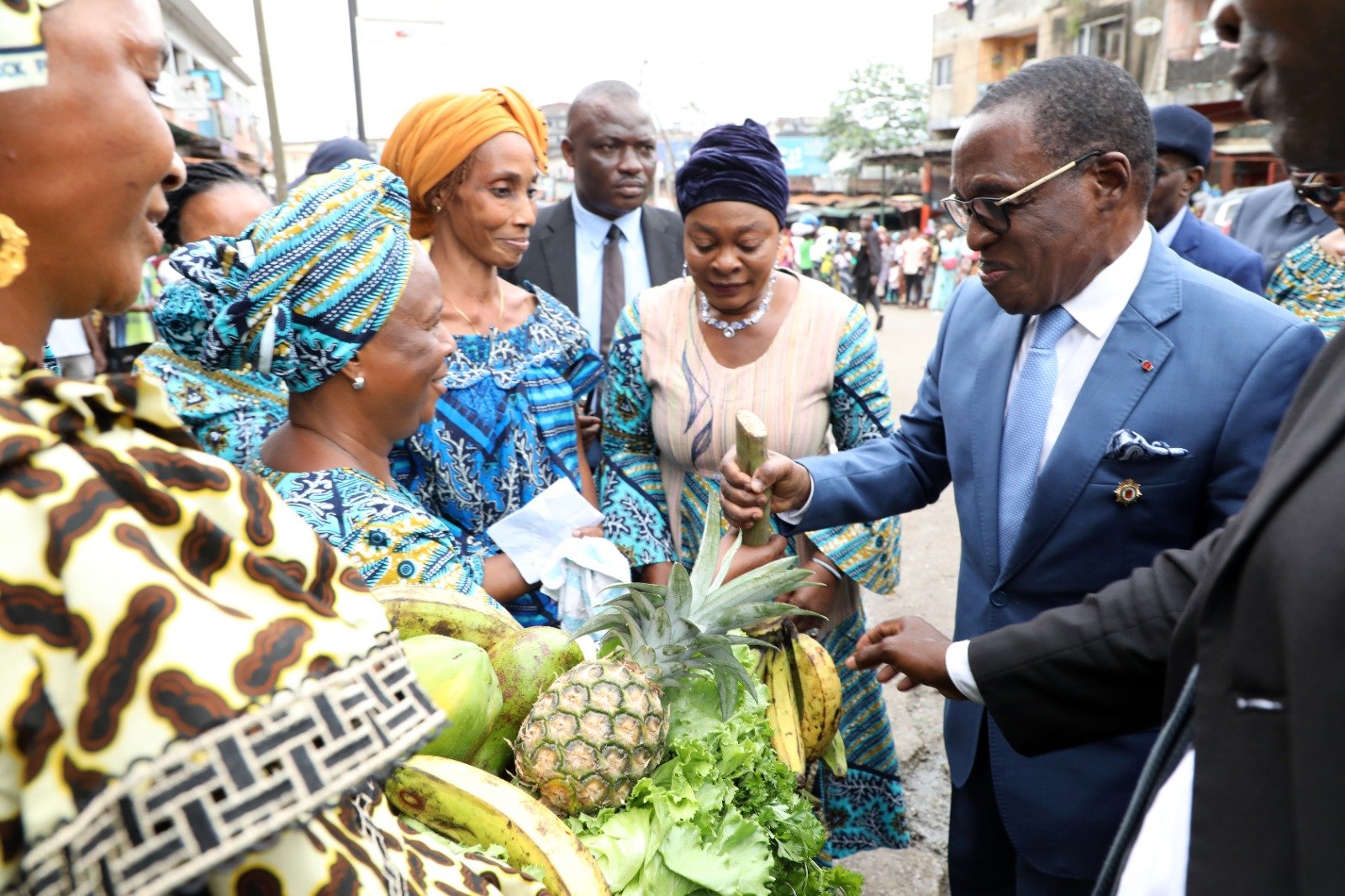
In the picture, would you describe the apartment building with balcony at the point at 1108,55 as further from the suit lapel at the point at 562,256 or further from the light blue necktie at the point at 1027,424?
the light blue necktie at the point at 1027,424

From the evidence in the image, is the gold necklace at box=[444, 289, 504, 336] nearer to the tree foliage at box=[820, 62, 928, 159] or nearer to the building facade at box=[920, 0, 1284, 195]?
the building facade at box=[920, 0, 1284, 195]

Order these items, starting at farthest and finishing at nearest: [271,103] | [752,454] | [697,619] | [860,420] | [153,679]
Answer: [271,103], [860,420], [752,454], [697,619], [153,679]

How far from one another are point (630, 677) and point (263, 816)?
3.55 feet

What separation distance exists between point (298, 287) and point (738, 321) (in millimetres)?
1596

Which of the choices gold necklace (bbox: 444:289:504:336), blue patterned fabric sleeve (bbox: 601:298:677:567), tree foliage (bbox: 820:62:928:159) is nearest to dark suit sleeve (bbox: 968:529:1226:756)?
blue patterned fabric sleeve (bbox: 601:298:677:567)

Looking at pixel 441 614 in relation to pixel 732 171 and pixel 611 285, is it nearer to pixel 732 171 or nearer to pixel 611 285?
pixel 732 171

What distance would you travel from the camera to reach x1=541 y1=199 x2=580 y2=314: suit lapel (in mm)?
4969

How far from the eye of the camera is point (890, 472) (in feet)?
9.85

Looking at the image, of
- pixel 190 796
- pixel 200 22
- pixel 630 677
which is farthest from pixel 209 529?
pixel 200 22

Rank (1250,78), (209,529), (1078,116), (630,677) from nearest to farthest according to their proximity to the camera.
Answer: (209,529), (1250,78), (630,677), (1078,116)

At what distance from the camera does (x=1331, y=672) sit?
1119mm

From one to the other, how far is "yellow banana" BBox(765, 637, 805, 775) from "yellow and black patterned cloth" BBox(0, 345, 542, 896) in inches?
55.0

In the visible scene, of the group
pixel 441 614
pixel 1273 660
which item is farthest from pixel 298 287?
pixel 1273 660

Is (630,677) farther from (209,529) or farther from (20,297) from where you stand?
(20,297)
